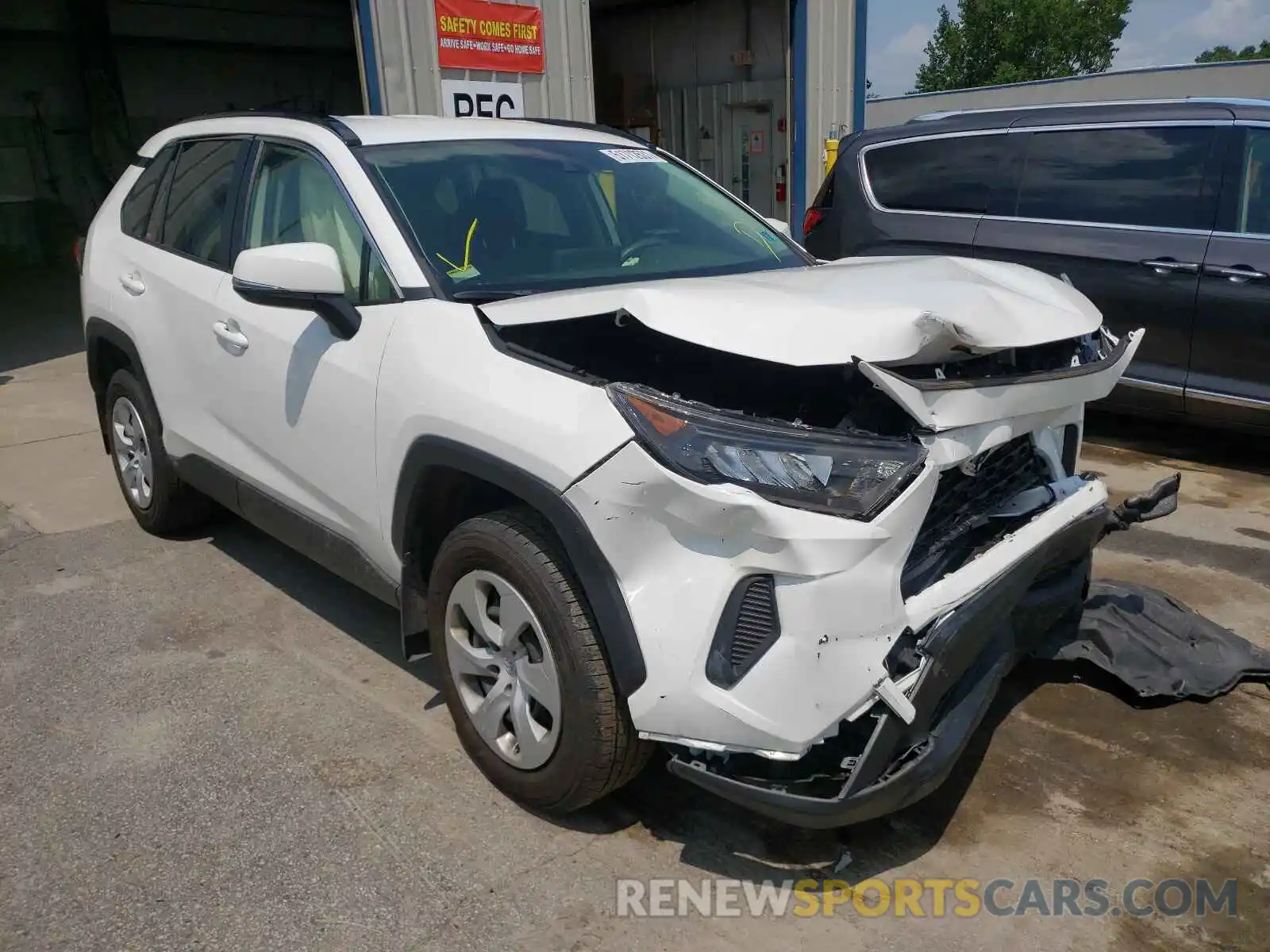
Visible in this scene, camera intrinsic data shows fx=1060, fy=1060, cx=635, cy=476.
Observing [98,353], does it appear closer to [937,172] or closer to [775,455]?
[775,455]

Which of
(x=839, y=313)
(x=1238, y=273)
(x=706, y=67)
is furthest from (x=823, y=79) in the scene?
(x=839, y=313)

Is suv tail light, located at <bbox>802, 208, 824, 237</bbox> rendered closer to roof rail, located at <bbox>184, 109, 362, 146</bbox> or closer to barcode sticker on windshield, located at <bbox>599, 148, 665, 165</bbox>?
barcode sticker on windshield, located at <bbox>599, 148, 665, 165</bbox>

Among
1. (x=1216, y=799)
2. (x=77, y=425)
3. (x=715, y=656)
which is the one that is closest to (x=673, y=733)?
(x=715, y=656)

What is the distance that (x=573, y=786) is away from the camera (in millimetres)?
2578

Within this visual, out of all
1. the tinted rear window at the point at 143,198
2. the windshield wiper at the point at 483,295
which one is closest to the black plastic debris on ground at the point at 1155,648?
the windshield wiper at the point at 483,295

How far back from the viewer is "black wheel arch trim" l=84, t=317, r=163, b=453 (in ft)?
14.4

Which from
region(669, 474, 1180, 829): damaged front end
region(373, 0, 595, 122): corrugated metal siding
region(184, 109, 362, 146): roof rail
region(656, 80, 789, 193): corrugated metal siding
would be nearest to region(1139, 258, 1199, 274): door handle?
region(669, 474, 1180, 829): damaged front end

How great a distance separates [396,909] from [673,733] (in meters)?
0.81

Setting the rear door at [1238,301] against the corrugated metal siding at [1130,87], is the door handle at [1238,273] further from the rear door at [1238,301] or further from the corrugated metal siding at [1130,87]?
the corrugated metal siding at [1130,87]

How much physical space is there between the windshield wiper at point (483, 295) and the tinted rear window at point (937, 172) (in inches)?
168

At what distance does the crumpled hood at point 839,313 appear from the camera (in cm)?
234

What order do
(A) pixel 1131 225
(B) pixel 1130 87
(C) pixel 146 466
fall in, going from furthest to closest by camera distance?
(B) pixel 1130 87, (A) pixel 1131 225, (C) pixel 146 466

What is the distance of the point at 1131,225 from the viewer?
229 inches

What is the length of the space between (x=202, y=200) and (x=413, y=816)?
2.60m
